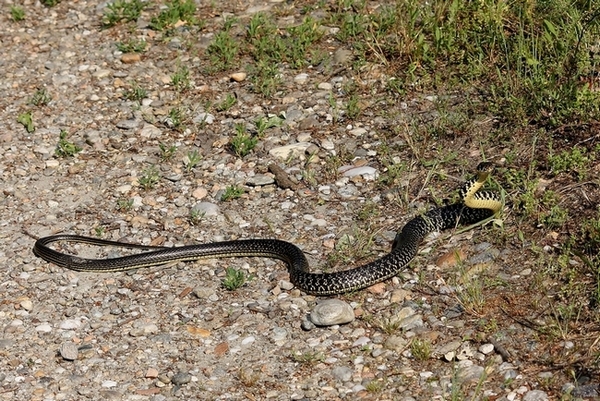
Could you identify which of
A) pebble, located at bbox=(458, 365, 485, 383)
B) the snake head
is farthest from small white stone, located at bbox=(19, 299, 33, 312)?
the snake head

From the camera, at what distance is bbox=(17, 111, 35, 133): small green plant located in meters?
11.2

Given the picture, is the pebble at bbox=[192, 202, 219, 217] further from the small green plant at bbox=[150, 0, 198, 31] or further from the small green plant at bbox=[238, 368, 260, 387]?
the small green plant at bbox=[150, 0, 198, 31]

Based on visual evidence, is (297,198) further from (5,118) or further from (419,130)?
(5,118)

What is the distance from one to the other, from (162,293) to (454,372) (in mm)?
2833

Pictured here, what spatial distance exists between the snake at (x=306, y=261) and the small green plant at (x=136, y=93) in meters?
2.73

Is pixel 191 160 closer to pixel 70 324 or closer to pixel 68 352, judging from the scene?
pixel 70 324

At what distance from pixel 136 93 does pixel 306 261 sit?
4.04 metres

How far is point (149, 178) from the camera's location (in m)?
10.1

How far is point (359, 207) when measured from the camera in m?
9.31

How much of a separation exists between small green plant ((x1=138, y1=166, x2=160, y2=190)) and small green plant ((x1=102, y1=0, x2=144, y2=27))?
327cm

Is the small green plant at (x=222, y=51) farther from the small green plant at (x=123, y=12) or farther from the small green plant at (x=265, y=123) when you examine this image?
the small green plant at (x=123, y=12)

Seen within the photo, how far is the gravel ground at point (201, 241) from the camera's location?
7.21m

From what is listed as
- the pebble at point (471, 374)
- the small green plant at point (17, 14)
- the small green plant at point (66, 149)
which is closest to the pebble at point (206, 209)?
the small green plant at point (66, 149)

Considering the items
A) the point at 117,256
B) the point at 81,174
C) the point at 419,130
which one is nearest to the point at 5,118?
the point at 81,174
